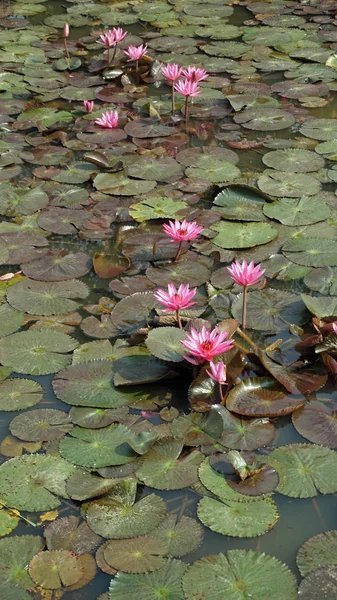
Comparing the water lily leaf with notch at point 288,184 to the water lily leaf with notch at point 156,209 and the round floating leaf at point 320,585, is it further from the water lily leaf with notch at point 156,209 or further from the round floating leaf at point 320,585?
the round floating leaf at point 320,585

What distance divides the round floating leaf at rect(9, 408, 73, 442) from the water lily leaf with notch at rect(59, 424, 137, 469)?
0.06 m

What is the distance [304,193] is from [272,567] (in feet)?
9.16

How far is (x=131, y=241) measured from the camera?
438 centimetres

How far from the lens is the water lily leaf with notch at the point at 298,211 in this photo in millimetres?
4473

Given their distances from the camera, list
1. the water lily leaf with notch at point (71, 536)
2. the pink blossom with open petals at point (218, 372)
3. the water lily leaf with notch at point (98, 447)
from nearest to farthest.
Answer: the water lily leaf with notch at point (71, 536), the water lily leaf with notch at point (98, 447), the pink blossom with open petals at point (218, 372)

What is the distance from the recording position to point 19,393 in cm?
331

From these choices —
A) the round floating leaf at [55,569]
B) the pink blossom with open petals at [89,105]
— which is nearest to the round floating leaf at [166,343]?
the round floating leaf at [55,569]

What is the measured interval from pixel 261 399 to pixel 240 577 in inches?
34.7

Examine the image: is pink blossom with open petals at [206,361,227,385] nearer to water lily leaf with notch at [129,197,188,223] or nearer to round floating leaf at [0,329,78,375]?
round floating leaf at [0,329,78,375]

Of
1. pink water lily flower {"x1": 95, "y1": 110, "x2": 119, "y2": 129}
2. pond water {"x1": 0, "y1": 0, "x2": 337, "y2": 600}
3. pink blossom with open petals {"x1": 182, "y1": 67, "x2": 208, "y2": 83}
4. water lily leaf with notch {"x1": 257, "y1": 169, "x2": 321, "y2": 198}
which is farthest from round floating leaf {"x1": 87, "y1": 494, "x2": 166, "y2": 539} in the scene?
pink blossom with open petals {"x1": 182, "y1": 67, "x2": 208, "y2": 83}

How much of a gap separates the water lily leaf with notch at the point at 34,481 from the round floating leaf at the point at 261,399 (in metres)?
0.73

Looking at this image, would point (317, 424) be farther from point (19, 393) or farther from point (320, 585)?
point (19, 393)

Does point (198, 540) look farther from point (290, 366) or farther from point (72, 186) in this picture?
point (72, 186)

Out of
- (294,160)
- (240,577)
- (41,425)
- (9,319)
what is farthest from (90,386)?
(294,160)
